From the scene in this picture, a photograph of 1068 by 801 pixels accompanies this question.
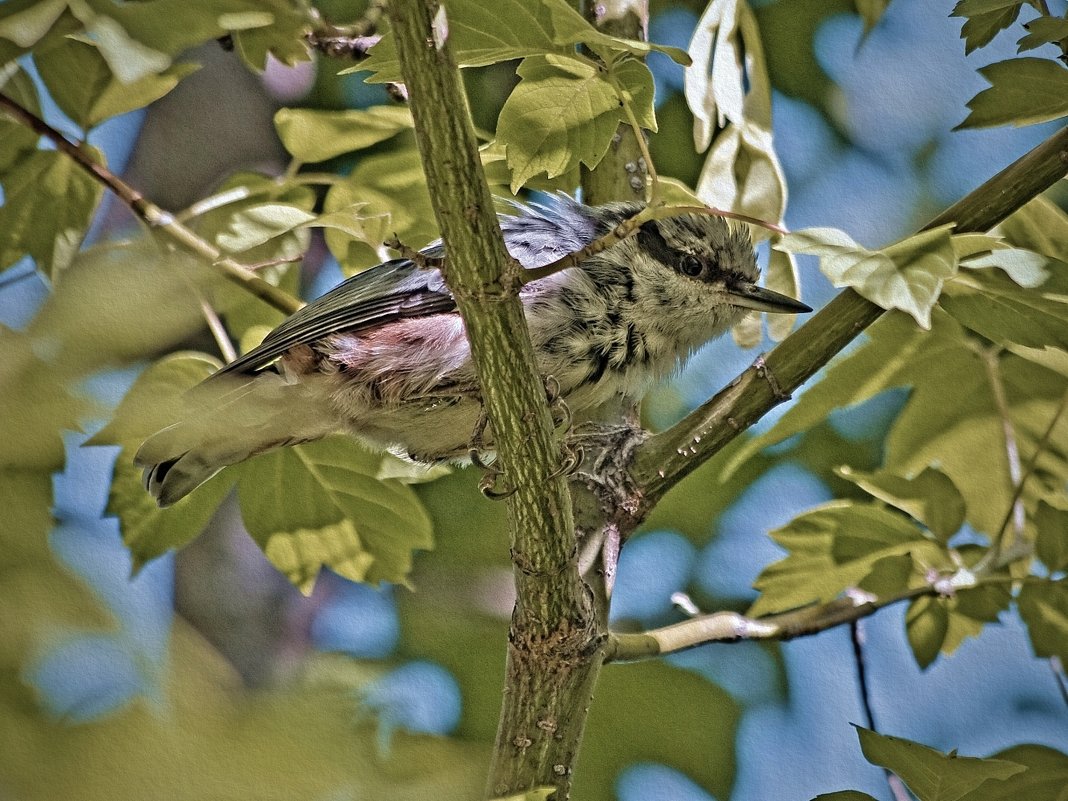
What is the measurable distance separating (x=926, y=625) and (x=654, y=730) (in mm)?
370

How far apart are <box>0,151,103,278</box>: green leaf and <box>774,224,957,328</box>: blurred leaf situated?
2.15ft

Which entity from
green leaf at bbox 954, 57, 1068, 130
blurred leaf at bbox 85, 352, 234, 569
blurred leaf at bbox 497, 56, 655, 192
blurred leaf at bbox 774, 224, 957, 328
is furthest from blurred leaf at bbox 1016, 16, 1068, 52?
blurred leaf at bbox 85, 352, 234, 569

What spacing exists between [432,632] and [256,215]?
76cm

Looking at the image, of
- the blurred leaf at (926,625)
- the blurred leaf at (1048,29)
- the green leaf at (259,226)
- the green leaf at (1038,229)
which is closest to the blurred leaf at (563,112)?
the green leaf at (259,226)

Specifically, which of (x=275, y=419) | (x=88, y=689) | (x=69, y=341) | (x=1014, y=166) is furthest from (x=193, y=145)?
(x=1014, y=166)

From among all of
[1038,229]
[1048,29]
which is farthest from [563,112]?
[1038,229]

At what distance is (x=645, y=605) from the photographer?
1366 mm

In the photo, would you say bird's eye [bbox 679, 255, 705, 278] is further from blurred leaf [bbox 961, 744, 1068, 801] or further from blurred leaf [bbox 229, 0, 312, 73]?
blurred leaf [bbox 961, 744, 1068, 801]

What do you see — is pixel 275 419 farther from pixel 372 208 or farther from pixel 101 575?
pixel 101 575

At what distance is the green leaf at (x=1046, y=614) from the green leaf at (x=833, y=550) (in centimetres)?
8

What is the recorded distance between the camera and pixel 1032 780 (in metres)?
0.91

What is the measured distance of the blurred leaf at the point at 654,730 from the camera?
128cm

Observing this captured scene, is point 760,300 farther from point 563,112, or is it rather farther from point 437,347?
point 563,112

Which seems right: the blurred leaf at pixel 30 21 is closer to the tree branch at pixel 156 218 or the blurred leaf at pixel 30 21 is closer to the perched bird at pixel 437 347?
the tree branch at pixel 156 218
